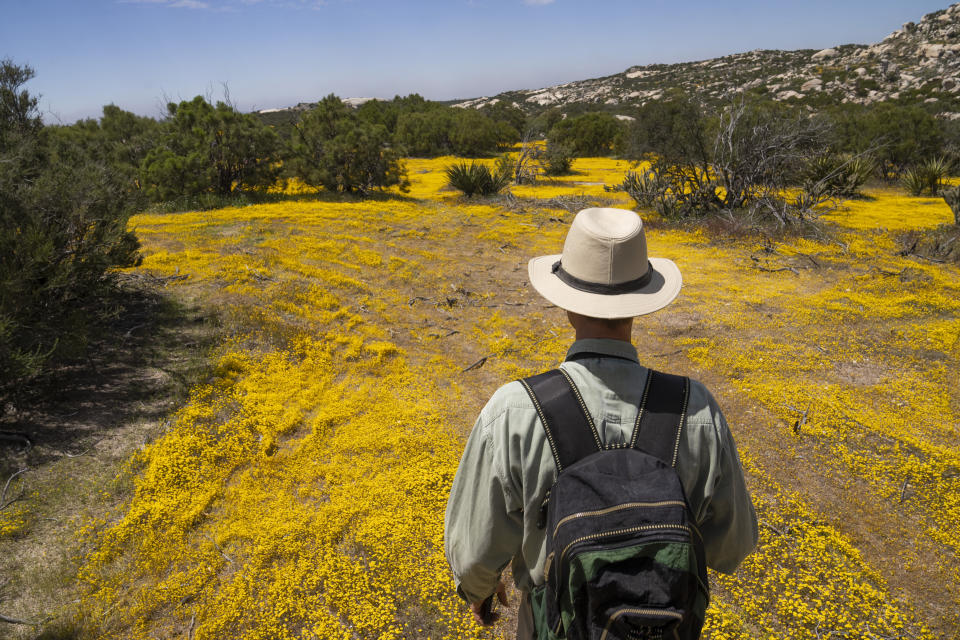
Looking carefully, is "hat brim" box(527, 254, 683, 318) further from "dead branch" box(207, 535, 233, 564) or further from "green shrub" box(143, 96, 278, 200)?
"green shrub" box(143, 96, 278, 200)

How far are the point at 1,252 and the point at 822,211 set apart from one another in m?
14.5

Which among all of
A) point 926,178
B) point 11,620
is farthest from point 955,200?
point 11,620

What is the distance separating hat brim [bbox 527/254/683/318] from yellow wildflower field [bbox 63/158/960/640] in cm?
209

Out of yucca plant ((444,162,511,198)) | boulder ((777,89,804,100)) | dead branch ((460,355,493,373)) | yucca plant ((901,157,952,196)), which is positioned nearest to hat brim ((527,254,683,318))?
dead branch ((460,355,493,373))

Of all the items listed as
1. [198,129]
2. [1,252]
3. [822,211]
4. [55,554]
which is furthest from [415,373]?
[822,211]

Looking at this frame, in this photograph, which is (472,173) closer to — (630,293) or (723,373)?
(723,373)

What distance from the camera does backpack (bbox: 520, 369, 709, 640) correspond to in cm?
101

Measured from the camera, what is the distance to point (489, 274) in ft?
25.6

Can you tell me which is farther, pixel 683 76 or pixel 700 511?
pixel 683 76

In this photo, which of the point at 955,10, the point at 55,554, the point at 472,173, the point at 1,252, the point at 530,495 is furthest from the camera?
the point at 955,10

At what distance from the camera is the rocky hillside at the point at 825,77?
2909 cm

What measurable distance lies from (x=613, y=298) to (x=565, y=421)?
16.2 inches

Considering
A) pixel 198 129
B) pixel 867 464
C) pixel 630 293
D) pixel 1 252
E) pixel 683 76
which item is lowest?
pixel 867 464

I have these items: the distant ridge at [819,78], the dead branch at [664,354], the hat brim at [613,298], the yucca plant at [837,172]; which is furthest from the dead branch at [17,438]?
the yucca plant at [837,172]
